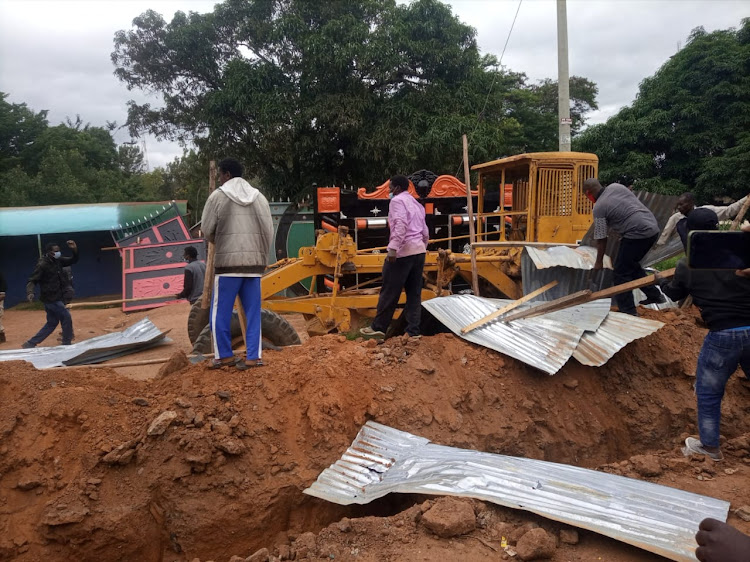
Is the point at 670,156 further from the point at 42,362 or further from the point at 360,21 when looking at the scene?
the point at 42,362

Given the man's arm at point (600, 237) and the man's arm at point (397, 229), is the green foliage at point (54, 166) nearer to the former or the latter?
the man's arm at point (397, 229)

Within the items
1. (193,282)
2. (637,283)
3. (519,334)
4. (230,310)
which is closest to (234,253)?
(230,310)

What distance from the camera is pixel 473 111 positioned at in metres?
15.1

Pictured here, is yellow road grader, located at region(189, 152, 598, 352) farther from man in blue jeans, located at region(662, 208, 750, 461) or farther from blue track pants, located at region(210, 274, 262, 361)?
man in blue jeans, located at region(662, 208, 750, 461)

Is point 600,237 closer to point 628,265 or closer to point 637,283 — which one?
point 628,265

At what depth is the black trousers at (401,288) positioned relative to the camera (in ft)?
18.4

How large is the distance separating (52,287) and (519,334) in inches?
277

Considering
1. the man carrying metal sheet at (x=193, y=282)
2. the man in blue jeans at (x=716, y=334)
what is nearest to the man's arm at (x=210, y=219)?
the man carrying metal sheet at (x=193, y=282)

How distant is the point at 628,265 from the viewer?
5.90 metres

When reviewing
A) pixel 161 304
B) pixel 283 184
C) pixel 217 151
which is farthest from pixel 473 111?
pixel 161 304

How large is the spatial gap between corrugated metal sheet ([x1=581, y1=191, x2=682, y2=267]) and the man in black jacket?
7577 millimetres

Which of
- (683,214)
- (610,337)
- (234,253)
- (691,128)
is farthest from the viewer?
(691,128)

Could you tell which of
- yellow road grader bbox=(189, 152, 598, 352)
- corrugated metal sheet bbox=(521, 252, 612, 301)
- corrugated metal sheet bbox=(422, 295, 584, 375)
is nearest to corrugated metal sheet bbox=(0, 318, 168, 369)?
yellow road grader bbox=(189, 152, 598, 352)

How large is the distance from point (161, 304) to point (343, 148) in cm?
639
